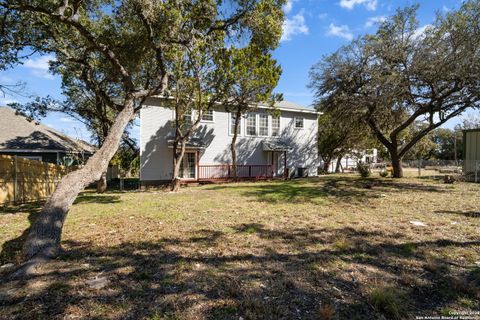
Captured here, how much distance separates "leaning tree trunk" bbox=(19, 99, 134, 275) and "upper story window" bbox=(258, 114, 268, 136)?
15967 millimetres

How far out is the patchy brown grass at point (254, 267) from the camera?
296cm

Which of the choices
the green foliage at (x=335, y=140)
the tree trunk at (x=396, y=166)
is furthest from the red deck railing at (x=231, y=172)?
the green foliage at (x=335, y=140)

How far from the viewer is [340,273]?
3.80 metres

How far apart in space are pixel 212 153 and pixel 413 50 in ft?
42.8

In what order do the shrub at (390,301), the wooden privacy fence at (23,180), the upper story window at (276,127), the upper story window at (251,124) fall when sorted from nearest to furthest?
1. the shrub at (390,301)
2. the wooden privacy fence at (23,180)
3. the upper story window at (251,124)
4. the upper story window at (276,127)

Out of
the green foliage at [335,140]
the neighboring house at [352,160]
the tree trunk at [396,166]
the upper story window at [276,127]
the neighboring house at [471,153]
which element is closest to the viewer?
the neighboring house at [471,153]

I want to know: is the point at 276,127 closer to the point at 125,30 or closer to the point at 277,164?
the point at 277,164

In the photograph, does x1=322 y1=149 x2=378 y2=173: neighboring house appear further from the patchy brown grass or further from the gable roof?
the patchy brown grass

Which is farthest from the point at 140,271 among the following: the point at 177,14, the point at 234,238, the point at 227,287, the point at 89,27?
the point at 89,27

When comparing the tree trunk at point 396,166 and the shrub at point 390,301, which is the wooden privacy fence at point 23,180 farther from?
the tree trunk at point 396,166

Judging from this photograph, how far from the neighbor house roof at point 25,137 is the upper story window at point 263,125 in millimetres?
12651

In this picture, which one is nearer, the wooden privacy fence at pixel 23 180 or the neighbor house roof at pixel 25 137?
the wooden privacy fence at pixel 23 180

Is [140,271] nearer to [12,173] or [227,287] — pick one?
[227,287]

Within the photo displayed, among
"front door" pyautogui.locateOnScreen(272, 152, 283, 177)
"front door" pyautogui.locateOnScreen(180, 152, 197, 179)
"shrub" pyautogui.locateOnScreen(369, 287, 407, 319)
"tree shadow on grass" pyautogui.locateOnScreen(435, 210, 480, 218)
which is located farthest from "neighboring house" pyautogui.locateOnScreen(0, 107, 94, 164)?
"tree shadow on grass" pyautogui.locateOnScreen(435, 210, 480, 218)
